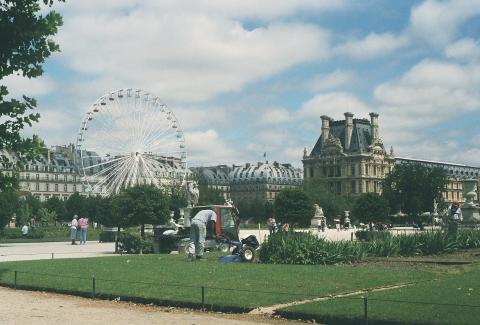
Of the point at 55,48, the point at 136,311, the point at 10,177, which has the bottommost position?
the point at 136,311

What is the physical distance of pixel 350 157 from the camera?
525ft

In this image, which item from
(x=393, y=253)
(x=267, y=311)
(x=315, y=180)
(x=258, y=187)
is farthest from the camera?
(x=258, y=187)

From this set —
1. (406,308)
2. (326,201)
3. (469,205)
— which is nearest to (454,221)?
(469,205)

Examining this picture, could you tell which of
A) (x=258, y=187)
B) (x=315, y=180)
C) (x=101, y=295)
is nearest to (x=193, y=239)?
(x=101, y=295)

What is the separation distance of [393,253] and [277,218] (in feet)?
174

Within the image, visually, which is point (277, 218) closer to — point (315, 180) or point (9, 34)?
point (315, 180)

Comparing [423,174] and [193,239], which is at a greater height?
[423,174]

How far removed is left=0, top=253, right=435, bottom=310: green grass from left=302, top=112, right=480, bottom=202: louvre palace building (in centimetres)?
→ 14187

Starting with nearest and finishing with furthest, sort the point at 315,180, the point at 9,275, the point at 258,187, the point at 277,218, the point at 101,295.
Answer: the point at 101,295 < the point at 9,275 < the point at 277,218 < the point at 315,180 < the point at 258,187

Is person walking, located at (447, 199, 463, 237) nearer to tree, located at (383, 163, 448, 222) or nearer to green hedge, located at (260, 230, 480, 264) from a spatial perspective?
green hedge, located at (260, 230, 480, 264)

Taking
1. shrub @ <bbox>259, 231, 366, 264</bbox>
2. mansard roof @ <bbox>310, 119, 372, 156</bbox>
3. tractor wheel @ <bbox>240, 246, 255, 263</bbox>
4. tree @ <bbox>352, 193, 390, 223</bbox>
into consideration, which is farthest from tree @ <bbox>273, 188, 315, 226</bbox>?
mansard roof @ <bbox>310, 119, 372, 156</bbox>

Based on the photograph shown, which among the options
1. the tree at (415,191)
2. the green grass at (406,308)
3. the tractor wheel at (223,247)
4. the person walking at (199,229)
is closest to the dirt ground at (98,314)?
the green grass at (406,308)

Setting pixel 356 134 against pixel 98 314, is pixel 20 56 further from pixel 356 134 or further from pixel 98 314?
pixel 356 134

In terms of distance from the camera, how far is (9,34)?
1038 centimetres
